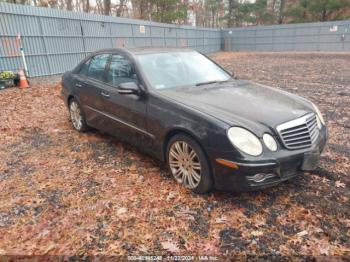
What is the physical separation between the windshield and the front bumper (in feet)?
4.58

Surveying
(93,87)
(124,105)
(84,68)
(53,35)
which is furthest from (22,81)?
(124,105)

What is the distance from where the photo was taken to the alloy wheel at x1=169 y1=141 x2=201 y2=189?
297 centimetres

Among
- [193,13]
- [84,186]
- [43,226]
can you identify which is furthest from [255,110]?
[193,13]

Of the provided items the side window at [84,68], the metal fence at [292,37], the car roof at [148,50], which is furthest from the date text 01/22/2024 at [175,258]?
the metal fence at [292,37]

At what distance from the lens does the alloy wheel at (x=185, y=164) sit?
297 centimetres

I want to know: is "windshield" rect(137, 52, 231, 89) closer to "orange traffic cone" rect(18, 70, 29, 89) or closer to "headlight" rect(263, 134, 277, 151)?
"headlight" rect(263, 134, 277, 151)

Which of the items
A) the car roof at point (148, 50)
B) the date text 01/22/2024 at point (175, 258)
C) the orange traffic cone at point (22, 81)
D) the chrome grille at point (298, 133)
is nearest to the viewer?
the date text 01/22/2024 at point (175, 258)

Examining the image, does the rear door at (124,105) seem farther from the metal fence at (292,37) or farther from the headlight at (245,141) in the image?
the metal fence at (292,37)

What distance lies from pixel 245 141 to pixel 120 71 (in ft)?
7.32

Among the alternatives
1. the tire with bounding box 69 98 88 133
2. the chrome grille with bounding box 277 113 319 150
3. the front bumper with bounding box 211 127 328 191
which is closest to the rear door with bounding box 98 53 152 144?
the tire with bounding box 69 98 88 133

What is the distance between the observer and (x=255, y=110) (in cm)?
290

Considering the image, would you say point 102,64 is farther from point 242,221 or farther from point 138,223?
point 242,221

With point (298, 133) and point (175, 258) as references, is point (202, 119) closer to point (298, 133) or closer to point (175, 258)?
point (298, 133)

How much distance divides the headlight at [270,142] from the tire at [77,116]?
3.42 m
